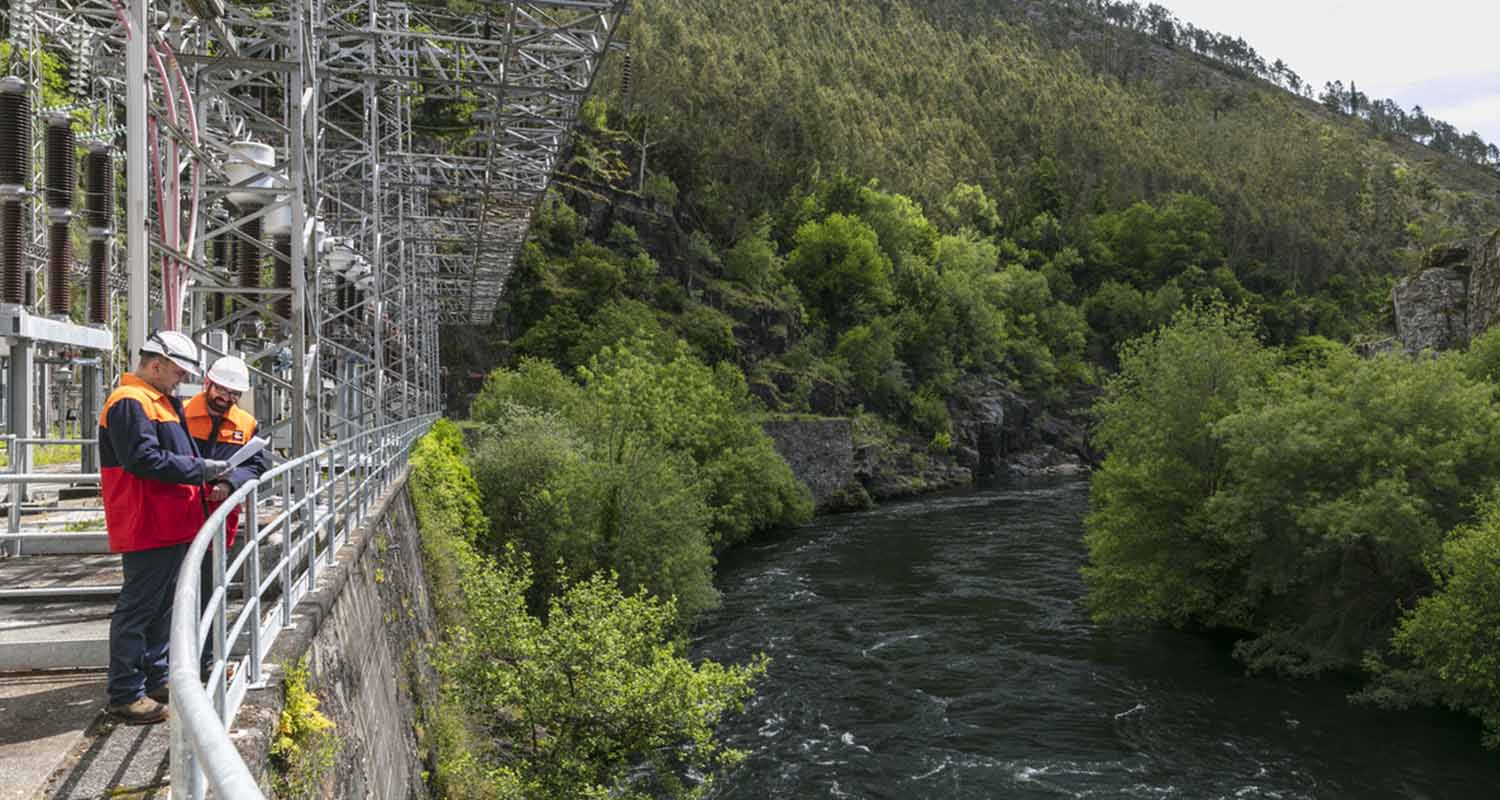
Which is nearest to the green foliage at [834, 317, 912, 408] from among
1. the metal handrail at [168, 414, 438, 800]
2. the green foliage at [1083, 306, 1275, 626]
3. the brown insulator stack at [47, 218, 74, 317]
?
the green foliage at [1083, 306, 1275, 626]

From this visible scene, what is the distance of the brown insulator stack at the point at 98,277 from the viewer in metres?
15.7

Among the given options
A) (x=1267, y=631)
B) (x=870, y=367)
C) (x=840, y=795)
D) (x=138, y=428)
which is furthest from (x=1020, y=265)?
(x=138, y=428)

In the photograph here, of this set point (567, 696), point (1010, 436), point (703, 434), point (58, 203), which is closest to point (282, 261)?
point (58, 203)

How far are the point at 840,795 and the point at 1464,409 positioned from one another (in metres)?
15.8

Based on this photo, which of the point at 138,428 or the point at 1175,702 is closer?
the point at 138,428

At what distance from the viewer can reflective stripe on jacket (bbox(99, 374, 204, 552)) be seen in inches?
216

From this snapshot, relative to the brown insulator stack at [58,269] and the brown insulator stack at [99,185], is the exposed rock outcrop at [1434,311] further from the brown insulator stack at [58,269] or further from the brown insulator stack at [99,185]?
the brown insulator stack at [58,269]

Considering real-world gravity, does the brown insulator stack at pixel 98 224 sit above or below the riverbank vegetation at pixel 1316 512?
above

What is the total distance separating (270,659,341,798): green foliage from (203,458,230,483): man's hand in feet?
4.01

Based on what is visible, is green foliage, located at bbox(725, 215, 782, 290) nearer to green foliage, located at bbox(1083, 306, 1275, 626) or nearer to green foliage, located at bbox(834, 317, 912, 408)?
green foliage, located at bbox(834, 317, 912, 408)

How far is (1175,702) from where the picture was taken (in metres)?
21.5

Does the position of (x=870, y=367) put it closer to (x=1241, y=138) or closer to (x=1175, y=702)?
(x=1175, y=702)

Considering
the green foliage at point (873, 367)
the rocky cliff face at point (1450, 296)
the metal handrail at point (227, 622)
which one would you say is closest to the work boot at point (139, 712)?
the metal handrail at point (227, 622)

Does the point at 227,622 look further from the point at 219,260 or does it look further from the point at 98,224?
the point at 219,260
